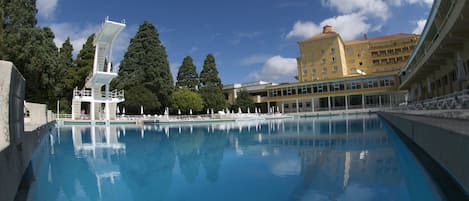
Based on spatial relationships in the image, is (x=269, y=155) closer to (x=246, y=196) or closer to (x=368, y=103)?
(x=246, y=196)

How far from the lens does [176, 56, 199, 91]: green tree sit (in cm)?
4059

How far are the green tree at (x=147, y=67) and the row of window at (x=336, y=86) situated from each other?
19677 millimetres

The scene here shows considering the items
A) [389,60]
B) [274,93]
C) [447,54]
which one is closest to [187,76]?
[274,93]

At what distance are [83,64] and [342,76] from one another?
35808 mm

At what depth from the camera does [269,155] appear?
806 cm

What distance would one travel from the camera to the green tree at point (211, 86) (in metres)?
39.7

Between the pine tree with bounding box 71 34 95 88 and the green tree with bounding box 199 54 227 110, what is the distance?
515 inches

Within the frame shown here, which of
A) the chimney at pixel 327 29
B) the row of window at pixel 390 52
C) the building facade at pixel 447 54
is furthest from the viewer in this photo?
the chimney at pixel 327 29

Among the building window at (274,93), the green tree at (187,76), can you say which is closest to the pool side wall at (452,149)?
the green tree at (187,76)

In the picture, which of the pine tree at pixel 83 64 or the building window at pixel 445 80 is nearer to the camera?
the building window at pixel 445 80

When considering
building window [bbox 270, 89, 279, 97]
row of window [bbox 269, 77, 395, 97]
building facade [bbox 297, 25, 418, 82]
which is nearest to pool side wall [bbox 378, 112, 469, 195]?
row of window [bbox 269, 77, 395, 97]

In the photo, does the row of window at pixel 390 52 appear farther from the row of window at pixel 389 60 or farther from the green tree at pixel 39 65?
the green tree at pixel 39 65

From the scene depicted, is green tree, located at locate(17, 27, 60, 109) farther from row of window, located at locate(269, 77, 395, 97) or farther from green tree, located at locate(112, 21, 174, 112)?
row of window, located at locate(269, 77, 395, 97)

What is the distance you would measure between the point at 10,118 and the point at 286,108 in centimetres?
4820
